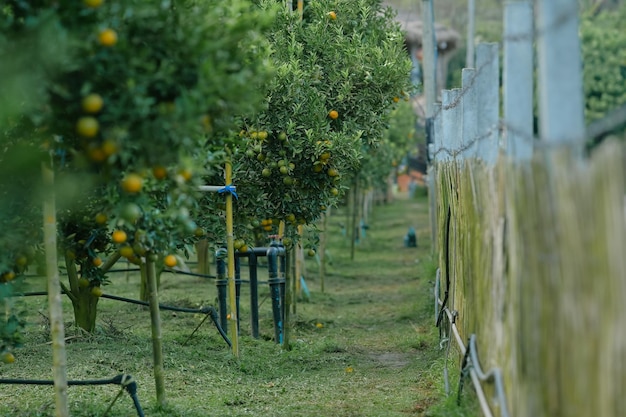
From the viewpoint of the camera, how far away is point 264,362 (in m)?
9.98

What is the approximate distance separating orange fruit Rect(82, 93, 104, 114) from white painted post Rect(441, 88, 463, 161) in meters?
4.22

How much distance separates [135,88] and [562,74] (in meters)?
1.96

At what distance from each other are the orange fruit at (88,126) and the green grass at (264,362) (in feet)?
4.84

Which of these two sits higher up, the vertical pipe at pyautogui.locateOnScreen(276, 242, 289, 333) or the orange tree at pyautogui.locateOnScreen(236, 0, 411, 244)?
the orange tree at pyautogui.locateOnScreen(236, 0, 411, 244)

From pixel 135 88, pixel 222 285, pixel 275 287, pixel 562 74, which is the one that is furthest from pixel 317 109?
pixel 562 74

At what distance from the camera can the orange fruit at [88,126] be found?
4871 mm

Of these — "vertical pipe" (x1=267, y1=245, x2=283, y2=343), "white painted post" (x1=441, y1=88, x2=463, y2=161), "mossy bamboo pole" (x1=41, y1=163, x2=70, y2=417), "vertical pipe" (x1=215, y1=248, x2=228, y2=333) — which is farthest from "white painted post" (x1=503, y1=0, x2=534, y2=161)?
"vertical pipe" (x1=215, y1=248, x2=228, y2=333)

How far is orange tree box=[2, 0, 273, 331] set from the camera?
489cm

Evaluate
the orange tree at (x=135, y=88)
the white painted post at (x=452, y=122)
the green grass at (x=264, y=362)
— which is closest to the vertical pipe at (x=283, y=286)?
the green grass at (x=264, y=362)

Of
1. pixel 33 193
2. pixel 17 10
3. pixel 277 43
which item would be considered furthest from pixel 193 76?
pixel 277 43

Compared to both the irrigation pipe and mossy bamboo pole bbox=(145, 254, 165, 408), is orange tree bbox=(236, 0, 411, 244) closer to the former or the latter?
mossy bamboo pole bbox=(145, 254, 165, 408)

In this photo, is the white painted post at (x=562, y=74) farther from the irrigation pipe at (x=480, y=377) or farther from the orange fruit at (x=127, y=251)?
the orange fruit at (x=127, y=251)

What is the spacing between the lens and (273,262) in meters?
11.0

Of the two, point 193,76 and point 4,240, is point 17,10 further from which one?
point 4,240
